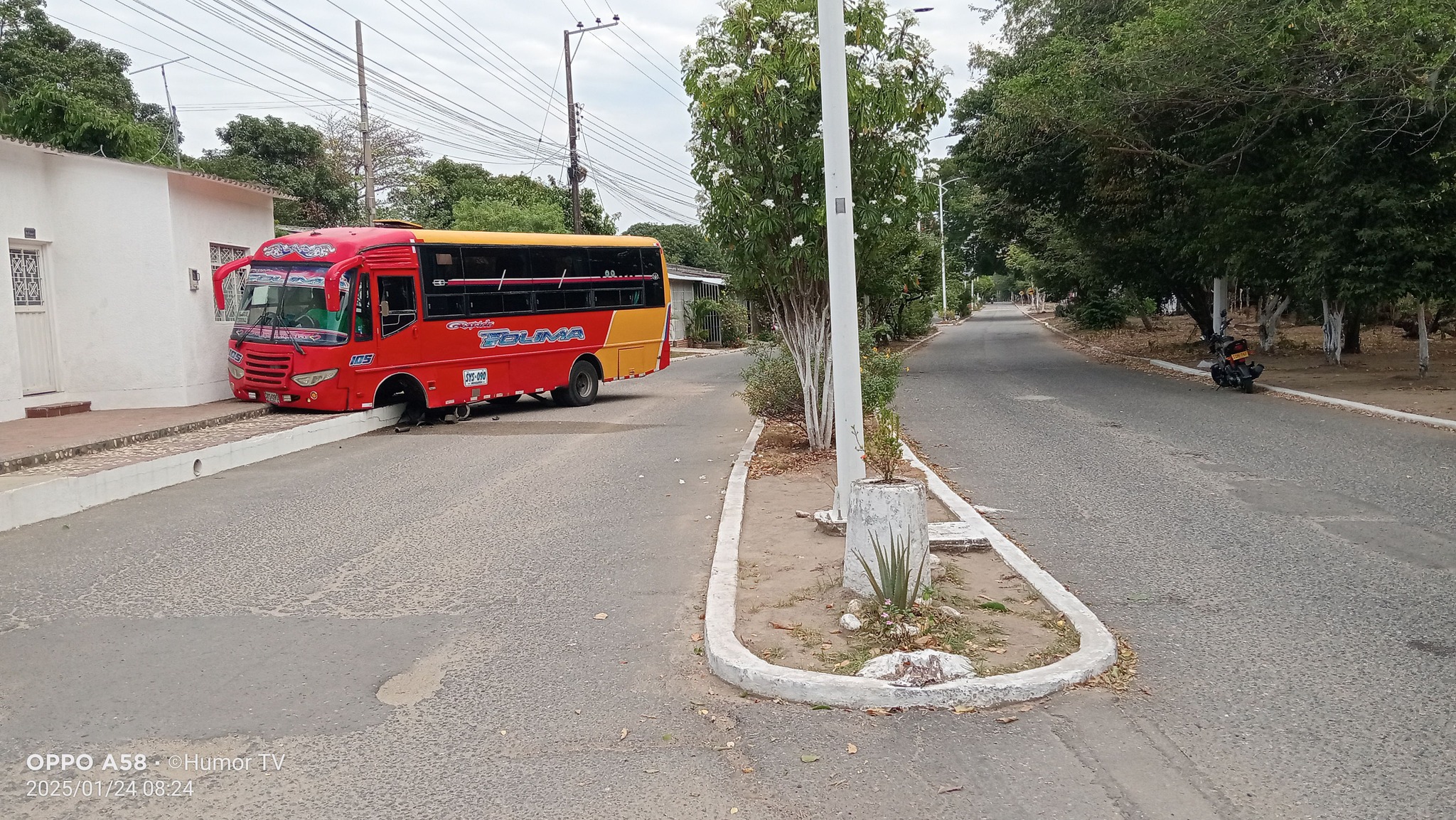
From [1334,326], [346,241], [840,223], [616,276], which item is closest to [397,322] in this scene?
[346,241]

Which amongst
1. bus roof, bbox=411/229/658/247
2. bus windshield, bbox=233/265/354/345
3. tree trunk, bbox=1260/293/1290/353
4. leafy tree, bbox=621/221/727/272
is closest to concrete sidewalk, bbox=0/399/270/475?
bus windshield, bbox=233/265/354/345

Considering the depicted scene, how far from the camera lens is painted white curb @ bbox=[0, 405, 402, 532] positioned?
29.3ft

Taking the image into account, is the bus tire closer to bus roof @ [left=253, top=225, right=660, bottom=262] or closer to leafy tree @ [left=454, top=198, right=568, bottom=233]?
bus roof @ [left=253, top=225, right=660, bottom=262]

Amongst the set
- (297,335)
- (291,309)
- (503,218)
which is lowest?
(297,335)

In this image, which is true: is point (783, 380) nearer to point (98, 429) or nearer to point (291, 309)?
point (291, 309)

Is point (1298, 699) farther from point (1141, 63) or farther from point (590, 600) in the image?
point (1141, 63)

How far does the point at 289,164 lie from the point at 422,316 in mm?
23435

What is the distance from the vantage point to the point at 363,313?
15.4m

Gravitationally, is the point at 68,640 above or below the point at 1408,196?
below

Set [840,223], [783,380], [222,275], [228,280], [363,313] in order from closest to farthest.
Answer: [840,223] → [783,380] → [363,313] → [222,275] → [228,280]

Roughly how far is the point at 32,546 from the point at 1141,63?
53.4 feet

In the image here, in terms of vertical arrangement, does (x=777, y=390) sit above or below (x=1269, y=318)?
below

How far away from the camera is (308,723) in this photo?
14.8 ft

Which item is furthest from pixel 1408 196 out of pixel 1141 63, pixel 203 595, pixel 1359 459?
pixel 203 595
